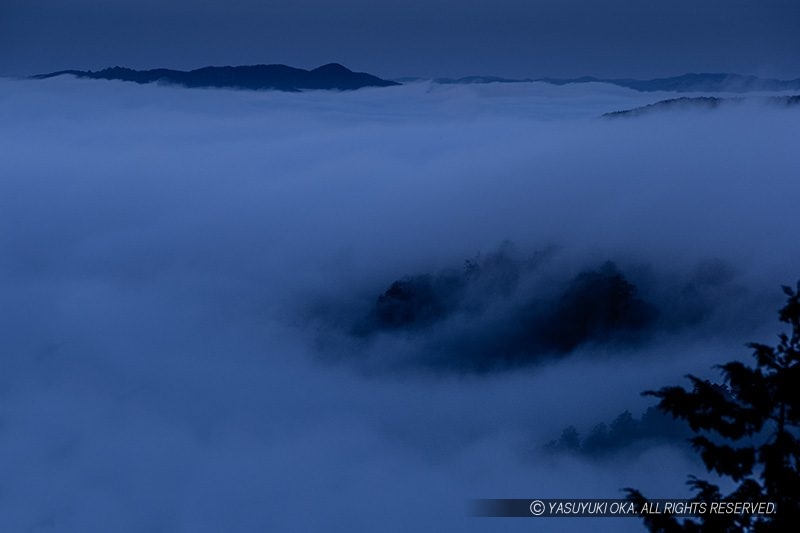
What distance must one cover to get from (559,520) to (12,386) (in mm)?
95343

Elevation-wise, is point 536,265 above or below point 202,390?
above

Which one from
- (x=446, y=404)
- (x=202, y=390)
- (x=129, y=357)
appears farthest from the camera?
(x=129, y=357)

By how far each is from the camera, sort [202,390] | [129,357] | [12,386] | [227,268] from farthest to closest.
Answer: [227,268]
[129,357]
[12,386]
[202,390]

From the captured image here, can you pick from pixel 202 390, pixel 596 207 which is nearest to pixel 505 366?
pixel 202 390

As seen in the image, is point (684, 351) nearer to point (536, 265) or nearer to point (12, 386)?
point (536, 265)

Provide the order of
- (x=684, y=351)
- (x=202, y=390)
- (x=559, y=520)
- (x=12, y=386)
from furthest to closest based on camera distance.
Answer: (x=12, y=386)
(x=202, y=390)
(x=684, y=351)
(x=559, y=520)

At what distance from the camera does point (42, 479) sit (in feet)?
296

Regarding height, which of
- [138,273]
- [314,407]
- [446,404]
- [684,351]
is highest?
[684,351]

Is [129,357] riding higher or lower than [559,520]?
lower

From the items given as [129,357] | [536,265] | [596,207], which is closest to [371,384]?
[536,265]

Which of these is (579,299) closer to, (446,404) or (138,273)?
(446,404)

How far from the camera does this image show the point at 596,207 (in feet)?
475

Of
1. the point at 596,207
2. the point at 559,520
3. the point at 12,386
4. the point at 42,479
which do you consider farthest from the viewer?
the point at 596,207

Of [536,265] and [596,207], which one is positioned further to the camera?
[596,207]
